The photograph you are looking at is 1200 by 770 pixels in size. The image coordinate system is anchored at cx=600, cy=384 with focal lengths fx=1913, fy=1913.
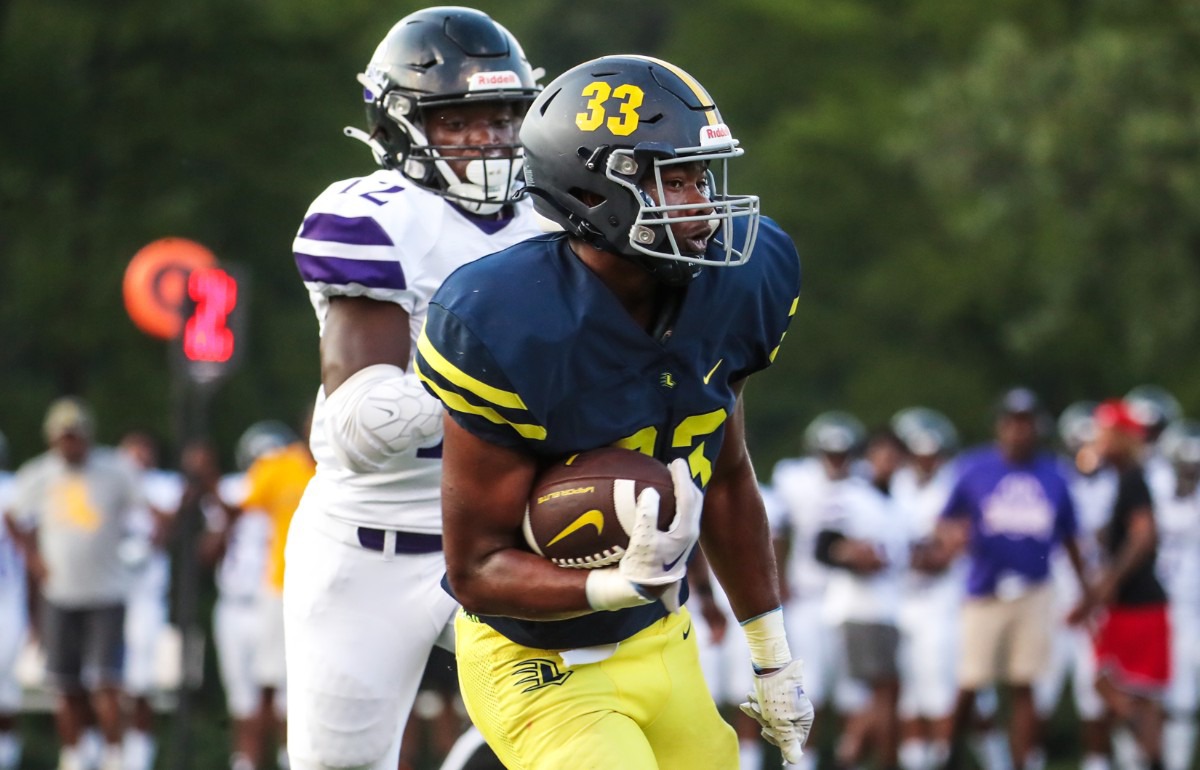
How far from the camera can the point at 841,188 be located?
23234mm

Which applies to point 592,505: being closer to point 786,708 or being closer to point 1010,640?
point 786,708

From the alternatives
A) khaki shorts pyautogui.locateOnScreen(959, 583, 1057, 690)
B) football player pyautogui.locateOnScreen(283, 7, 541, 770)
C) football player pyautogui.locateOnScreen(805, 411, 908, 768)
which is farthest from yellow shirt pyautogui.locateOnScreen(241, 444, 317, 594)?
football player pyautogui.locateOnScreen(283, 7, 541, 770)

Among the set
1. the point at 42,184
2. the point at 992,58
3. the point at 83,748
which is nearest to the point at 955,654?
the point at 83,748

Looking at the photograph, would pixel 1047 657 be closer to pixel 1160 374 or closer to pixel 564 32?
pixel 1160 374

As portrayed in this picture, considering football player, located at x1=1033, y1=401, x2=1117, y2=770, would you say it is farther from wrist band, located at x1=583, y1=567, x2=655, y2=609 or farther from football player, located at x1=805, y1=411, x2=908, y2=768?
wrist band, located at x1=583, y1=567, x2=655, y2=609

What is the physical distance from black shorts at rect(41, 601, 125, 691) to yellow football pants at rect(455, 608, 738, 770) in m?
6.76

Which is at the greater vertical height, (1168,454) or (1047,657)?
(1168,454)

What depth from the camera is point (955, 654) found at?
11.1 m

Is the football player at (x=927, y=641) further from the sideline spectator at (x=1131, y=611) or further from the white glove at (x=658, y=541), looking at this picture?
the white glove at (x=658, y=541)

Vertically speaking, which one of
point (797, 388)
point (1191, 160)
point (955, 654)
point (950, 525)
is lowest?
point (797, 388)

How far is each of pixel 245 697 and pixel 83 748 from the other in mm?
1109

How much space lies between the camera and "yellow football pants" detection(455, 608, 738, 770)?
11.6ft

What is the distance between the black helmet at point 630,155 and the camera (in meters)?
3.51

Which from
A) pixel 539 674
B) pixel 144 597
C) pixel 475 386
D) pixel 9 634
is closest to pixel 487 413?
pixel 475 386
